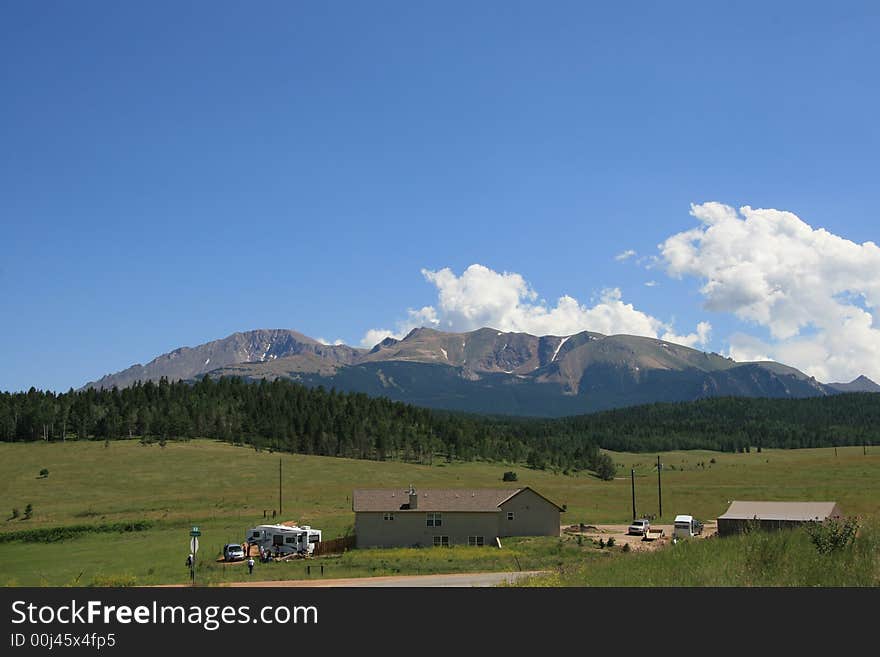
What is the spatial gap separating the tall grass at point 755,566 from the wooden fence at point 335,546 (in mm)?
45005

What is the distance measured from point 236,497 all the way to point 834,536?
→ 91.9 meters

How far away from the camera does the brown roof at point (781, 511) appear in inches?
2247

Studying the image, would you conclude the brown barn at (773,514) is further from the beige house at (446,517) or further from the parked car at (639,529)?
the beige house at (446,517)

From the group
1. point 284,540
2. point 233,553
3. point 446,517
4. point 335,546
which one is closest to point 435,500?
point 446,517

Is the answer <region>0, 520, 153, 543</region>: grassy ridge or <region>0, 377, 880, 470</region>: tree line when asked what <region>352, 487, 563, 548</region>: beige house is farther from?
<region>0, 377, 880, 470</region>: tree line

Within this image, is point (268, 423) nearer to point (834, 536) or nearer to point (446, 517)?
point (446, 517)

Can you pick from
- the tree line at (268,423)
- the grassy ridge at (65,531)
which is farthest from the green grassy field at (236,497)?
the tree line at (268,423)

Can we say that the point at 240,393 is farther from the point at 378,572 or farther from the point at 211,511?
the point at 378,572

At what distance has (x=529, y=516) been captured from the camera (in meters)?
69.8

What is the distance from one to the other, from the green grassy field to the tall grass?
22.8 meters

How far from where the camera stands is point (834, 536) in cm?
1784

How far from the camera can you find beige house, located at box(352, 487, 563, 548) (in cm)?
6588

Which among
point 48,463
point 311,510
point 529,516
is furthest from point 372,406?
point 529,516
